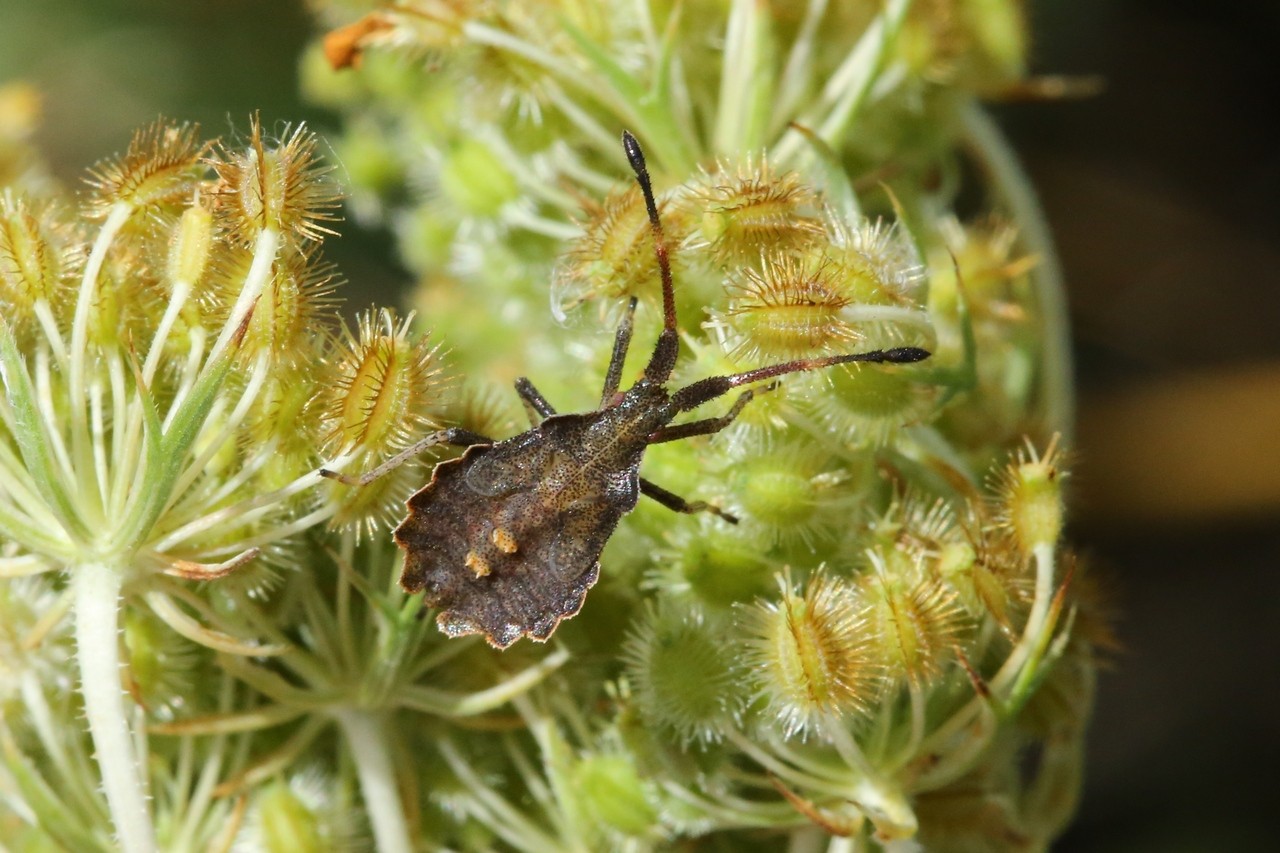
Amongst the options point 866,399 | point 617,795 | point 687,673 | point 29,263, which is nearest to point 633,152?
point 866,399

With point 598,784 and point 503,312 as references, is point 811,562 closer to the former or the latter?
point 598,784

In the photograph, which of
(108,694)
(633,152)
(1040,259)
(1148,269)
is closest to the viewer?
(108,694)

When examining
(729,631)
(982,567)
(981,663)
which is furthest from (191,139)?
(981,663)

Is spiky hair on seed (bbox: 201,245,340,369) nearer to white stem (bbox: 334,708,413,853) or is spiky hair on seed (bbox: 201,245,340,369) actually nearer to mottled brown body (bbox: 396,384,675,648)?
mottled brown body (bbox: 396,384,675,648)

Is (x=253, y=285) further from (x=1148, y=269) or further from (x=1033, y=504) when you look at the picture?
(x=1148, y=269)

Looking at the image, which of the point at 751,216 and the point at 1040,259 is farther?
the point at 1040,259

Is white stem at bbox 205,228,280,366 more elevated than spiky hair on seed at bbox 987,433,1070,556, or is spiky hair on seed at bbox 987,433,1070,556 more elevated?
white stem at bbox 205,228,280,366

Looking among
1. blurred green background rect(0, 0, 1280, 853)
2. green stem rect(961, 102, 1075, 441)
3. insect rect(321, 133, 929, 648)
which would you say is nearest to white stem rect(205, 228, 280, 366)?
insect rect(321, 133, 929, 648)
